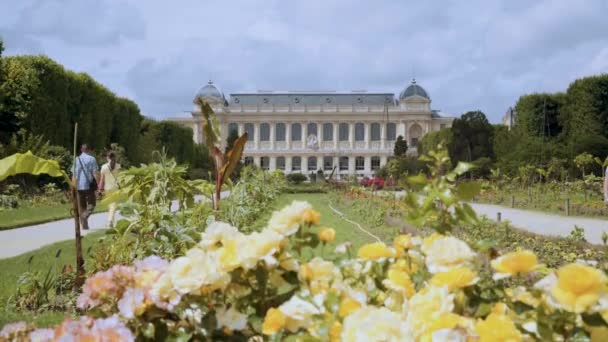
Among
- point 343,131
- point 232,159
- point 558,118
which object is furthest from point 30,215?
point 343,131

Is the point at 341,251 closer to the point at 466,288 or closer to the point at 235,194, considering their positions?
the point at 466,288

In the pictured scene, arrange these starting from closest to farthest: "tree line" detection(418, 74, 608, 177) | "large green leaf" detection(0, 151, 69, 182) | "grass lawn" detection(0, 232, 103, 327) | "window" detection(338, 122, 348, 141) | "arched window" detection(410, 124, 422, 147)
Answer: "grass lawn" detection(0, 232, 103, 327) < "large green leaf" detection(0, 151, 69, 182) < "tree line" detection(418, 74, 608, 177) < "arched window" detection(410, 124, 422, 147) < "window" detection(338, 122, 348, 141)

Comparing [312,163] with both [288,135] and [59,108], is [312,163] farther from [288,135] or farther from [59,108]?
[59,108]

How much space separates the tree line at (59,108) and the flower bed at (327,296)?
14663 millimetres

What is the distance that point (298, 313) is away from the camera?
3.82ft

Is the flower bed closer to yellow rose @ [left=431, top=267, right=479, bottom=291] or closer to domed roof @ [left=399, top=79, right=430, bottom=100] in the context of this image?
yellow rose @ [left=431, top=267, right=479, bottom=291]

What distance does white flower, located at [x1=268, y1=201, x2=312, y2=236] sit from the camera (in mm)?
1270

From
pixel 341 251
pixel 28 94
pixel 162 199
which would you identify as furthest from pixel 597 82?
pixel 341 251

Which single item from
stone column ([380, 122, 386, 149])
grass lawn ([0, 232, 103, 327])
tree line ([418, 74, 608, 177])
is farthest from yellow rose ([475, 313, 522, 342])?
stone column ([380, 122, 386, 149])

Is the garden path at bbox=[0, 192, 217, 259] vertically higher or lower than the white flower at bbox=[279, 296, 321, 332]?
lower

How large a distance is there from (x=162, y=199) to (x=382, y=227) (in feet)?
16.6

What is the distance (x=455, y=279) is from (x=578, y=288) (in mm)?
198

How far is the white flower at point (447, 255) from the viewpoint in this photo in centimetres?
116

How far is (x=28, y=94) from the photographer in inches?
711
